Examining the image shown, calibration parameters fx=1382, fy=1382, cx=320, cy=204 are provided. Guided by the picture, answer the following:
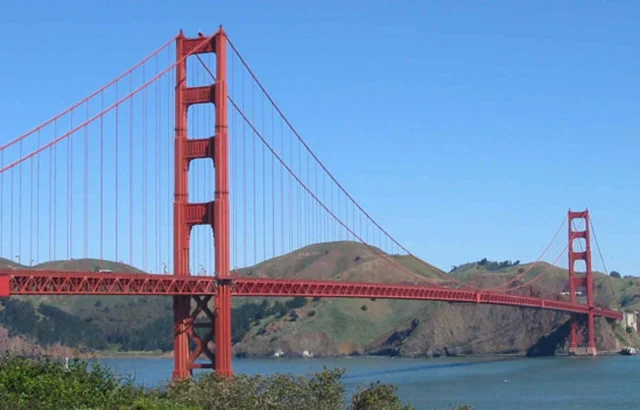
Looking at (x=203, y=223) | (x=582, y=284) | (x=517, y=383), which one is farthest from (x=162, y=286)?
(x=582, y=284)

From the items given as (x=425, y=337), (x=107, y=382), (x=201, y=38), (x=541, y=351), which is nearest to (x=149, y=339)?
(x=425, y=337)

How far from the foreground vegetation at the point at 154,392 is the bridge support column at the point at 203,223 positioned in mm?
13801

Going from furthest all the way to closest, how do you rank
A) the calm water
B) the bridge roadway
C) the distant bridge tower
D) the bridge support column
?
the distant bridge tower, the calm water, the bridge support column, the bridge roadway

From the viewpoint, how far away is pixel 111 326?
6373 inches

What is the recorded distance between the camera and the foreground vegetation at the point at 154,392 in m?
27.7

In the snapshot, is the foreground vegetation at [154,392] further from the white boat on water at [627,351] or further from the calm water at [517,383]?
the white boat on water at [627,351]

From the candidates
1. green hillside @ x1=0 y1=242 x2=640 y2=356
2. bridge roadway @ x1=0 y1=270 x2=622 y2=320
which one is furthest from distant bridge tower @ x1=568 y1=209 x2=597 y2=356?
bridge roadway @ x1=0 y1=270 x2=622 y2=320

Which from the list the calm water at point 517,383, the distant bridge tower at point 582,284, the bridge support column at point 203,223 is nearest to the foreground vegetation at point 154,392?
the calm water at point 517,383

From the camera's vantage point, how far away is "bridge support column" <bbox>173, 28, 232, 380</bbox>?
50.7 m

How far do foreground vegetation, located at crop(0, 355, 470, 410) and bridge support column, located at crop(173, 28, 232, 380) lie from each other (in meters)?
13.8

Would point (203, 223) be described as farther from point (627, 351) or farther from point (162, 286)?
point (627, 351)

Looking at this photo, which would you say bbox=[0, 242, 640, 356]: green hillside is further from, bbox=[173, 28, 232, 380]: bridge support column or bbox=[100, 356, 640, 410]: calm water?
bbox=[173, 28, 232, 380]: bridge support column

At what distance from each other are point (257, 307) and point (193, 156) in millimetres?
114744

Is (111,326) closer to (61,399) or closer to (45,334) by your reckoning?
(45,334)
